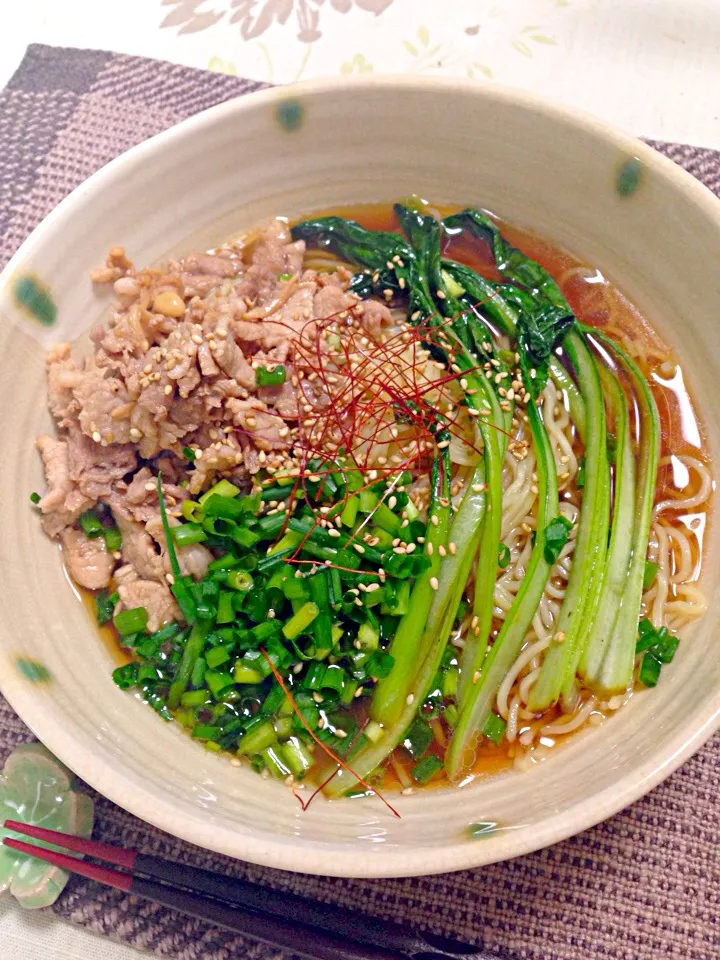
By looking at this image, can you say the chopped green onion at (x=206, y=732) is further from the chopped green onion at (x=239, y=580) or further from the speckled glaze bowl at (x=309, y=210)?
the chopped green onion at (x=239, y=580)

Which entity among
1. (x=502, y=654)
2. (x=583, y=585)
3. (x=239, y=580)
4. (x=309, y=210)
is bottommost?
(x=239, y=580)

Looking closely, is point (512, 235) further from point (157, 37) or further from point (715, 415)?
point (157, 37)

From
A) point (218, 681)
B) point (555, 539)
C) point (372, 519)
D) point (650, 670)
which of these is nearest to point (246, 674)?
point (218, 681)

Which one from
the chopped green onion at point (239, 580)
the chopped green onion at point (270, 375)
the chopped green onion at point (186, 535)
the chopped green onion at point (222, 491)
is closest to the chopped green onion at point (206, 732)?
the chopped green onion at point (239, 580)

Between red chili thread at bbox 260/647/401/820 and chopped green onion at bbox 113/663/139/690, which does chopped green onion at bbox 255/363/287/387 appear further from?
chopped green onion at bbox 113/663/139/690

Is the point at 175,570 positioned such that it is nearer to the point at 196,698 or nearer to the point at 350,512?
the point at 196,698
